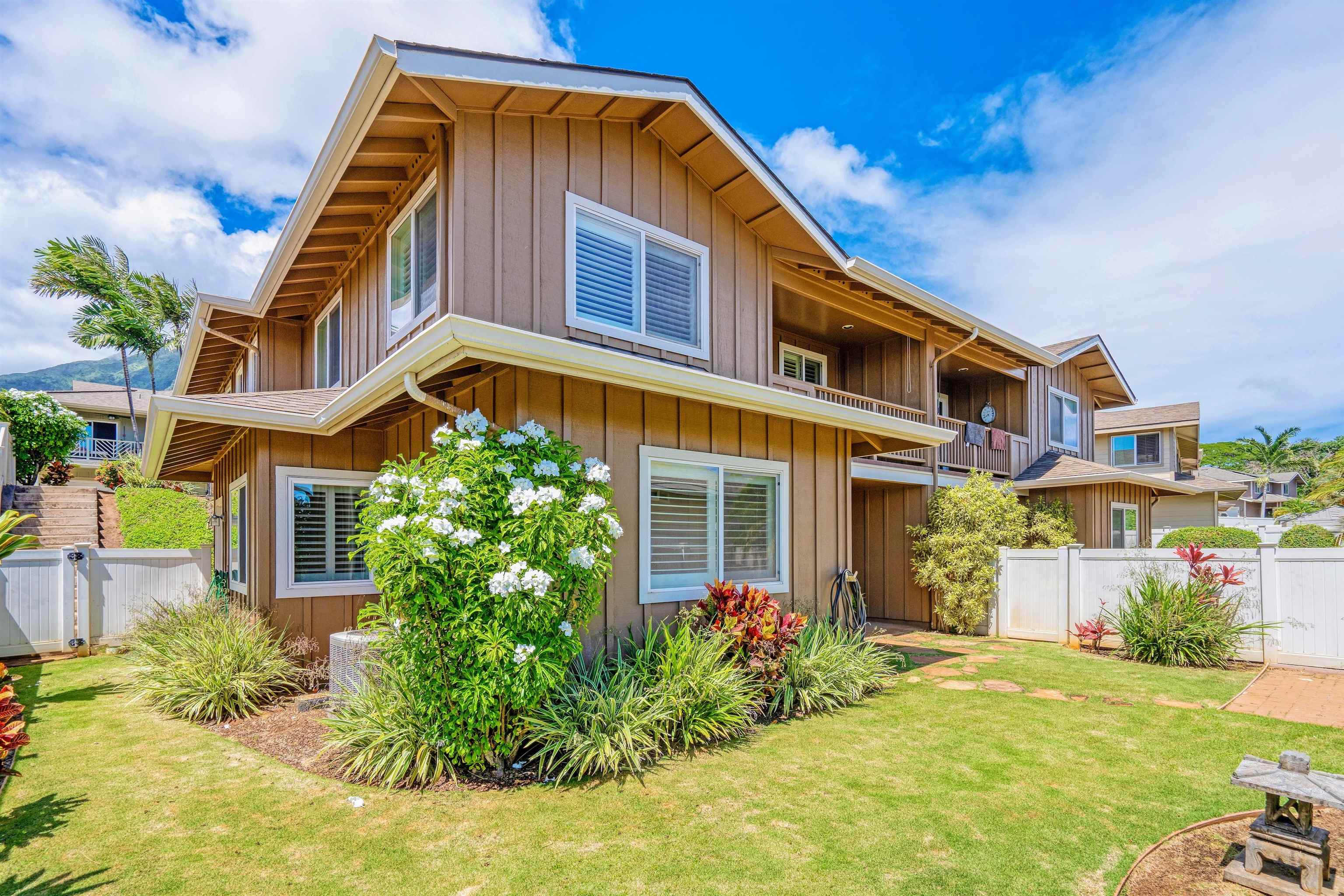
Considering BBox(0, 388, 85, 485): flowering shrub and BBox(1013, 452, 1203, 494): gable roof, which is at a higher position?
BBox(0, 388, 85, 485): flowering shrub

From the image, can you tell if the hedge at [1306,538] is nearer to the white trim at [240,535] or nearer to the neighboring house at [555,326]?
the neighboring house at [555,326]

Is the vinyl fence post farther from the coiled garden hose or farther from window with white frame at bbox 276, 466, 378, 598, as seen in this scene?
window with white frame at bbox 276, 466, 378, 598

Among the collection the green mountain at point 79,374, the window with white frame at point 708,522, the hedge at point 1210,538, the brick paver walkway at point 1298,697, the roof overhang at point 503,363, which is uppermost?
the green mountain at point 79,374

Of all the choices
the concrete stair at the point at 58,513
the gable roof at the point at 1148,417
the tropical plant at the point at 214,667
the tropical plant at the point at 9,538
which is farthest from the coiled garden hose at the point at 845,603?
the concrete stair at the point at 58,513

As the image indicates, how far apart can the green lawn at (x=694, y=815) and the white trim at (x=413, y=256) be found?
154 inches

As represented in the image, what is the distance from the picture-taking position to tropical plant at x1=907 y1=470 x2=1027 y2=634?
35.6 ft

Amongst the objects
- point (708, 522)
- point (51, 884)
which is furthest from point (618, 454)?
point (51, 884)

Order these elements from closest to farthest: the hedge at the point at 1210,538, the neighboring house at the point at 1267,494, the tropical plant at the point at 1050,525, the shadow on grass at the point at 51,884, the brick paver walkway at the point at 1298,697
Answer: the shadow on grass at the point at 51,884, the brick paver walkway at the point at 1298,697, the tropical plant at the point at 1050,525, the hedge at the point at 1210,538, the neighboring house at the point at 1267,494

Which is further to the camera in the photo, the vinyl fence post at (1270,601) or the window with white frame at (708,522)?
the vinyl fence post at (1270,601)

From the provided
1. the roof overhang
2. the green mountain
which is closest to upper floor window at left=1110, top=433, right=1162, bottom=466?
the roof overhang

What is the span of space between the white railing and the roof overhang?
25718 mm

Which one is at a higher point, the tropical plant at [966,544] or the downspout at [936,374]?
the downspout at [936,374]

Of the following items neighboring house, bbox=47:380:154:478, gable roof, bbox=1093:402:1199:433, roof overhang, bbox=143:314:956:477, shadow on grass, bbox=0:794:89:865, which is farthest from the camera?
neighboring house, bbox=47:380:154:478

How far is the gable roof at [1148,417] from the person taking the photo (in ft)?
67.2
